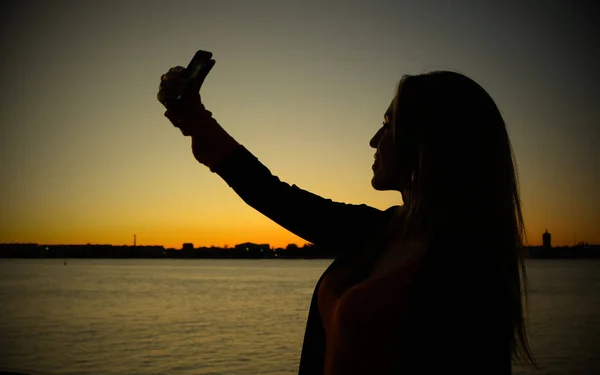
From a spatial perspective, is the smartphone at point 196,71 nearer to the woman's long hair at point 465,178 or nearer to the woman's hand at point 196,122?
the woman's hand at point 196,122

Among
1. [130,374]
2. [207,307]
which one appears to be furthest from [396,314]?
[207,307]

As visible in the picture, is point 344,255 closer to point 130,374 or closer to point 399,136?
point 399,136

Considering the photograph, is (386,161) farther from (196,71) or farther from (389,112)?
(196,71)

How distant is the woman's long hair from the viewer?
1701 millimetres

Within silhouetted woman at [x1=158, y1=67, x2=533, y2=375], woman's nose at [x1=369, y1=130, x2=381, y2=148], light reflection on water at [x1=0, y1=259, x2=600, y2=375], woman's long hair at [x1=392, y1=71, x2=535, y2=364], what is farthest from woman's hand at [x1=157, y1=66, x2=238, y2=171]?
light reflection on water at [x1=0, y1=259, x2=600, y2=375]

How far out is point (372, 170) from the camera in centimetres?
215

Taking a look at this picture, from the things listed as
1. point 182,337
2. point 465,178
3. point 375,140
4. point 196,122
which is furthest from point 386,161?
point 182,337

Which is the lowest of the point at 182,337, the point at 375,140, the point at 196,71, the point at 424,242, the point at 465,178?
the point at 182,337

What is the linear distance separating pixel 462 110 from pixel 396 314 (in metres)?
0.65

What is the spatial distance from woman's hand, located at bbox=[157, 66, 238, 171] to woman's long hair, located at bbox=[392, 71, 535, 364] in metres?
0.64

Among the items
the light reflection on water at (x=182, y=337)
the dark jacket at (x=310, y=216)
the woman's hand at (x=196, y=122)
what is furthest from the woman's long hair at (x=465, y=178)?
the light reflection on water at (x=182, y=337)

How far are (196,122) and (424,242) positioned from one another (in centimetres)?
91

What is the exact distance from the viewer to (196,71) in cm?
208

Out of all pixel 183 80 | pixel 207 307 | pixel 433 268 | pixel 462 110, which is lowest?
pixel 207 307
